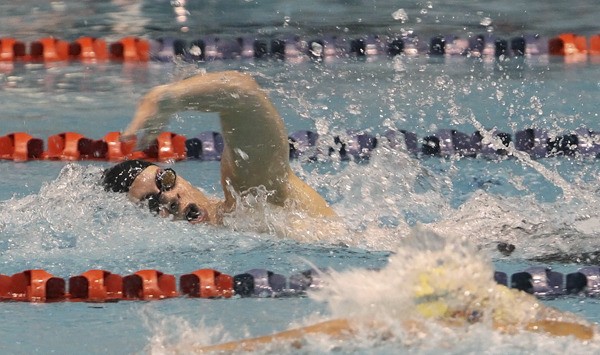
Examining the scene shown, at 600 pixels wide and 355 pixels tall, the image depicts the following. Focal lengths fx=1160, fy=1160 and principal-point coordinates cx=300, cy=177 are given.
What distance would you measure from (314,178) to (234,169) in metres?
0.91

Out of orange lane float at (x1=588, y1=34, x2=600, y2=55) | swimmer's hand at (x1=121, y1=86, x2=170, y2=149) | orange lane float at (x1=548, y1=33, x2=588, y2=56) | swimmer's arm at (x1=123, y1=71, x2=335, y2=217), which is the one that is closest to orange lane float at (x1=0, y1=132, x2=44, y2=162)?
swimmer's arm at (x1=123, y1=71, x2=335, y2=217)

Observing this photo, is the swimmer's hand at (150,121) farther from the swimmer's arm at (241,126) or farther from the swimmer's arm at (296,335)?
the swimmer's arm at (296,335)

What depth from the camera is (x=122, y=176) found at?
3.48 metres

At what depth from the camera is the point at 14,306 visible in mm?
3176

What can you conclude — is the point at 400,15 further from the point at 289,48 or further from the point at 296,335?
the point at 296,335

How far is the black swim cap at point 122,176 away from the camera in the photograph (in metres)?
3.47

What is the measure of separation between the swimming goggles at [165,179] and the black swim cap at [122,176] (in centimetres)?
8

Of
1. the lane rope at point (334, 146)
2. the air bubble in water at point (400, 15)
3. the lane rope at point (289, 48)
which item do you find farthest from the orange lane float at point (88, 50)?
the air bubble in water at point (400, 15)

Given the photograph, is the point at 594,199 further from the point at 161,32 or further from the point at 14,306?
the point at 161,32

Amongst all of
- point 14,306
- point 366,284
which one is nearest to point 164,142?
point 14,306

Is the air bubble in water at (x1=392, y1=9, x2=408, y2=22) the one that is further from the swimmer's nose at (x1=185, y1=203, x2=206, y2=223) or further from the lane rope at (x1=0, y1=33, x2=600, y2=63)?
the swimmer's nose at (x1=185, y1=203, x2=206, y2=223)

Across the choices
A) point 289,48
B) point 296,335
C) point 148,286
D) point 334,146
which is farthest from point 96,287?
point 289,48

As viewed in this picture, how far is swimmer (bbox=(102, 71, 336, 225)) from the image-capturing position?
3.24 m

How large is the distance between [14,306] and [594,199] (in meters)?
1.96
